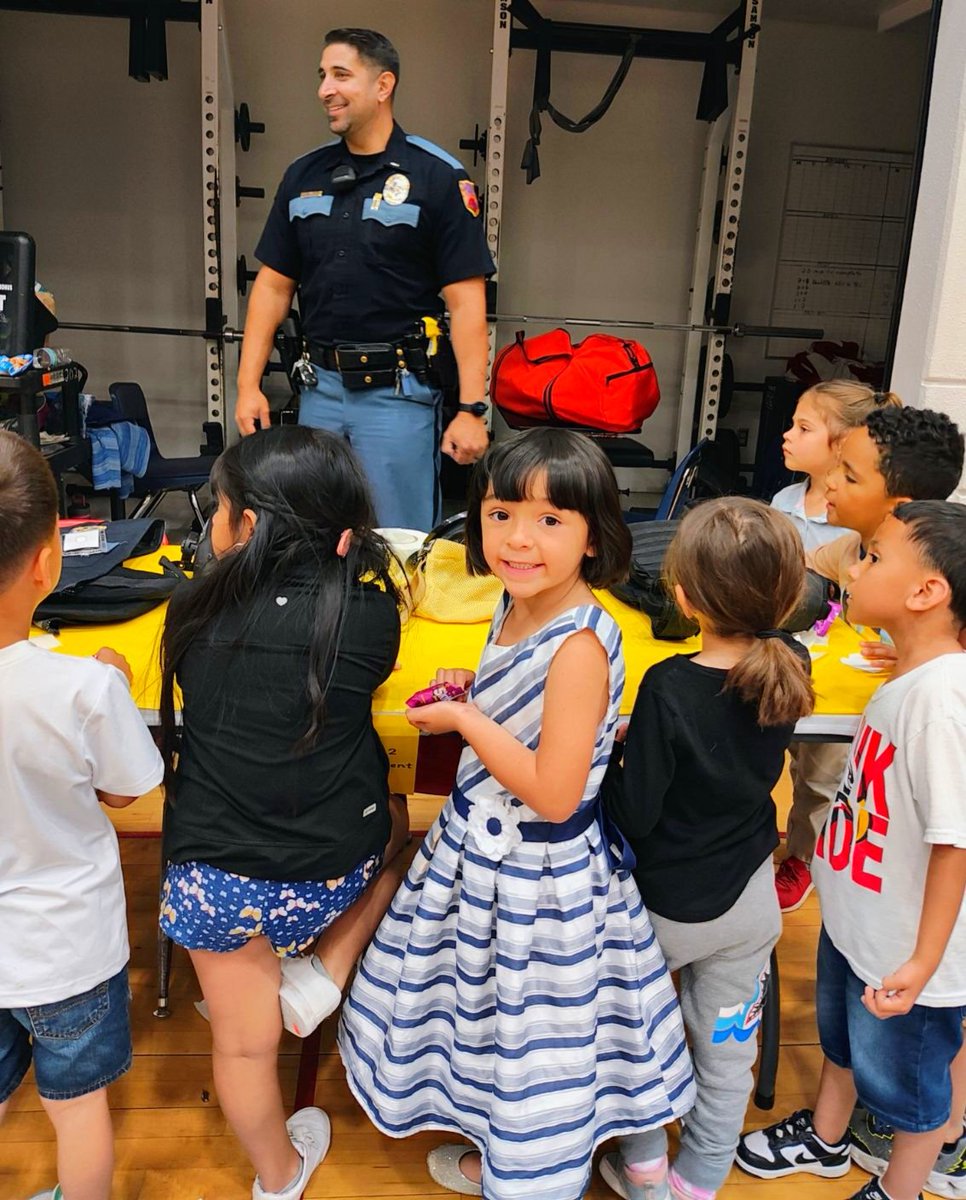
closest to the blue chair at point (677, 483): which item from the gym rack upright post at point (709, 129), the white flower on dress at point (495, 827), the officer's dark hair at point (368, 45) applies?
the gym rack upright post at point (709, 129)

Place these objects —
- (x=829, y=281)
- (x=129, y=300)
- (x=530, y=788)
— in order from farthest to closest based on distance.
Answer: (x=829, y=281) → (x=129, y=300) → (x=530, y=788)

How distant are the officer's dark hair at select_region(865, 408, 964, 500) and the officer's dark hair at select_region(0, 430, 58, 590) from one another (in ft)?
4.33

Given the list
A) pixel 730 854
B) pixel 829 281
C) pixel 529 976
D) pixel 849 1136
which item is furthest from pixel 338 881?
pixel 829 281

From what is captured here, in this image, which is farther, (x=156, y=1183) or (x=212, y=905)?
(x=156, y=1183)

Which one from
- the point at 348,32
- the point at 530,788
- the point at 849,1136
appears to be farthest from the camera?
the point at 348,32

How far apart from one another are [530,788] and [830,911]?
501mm

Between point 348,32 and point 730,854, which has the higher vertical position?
point 348,32

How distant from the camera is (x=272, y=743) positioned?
119 cm

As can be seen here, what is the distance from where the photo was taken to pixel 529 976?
1.24m

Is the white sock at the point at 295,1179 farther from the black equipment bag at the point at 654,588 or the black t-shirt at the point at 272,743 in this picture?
the black equipment bag at the point at 654,588

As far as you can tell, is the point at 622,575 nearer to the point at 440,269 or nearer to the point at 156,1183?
the point at 156,1183

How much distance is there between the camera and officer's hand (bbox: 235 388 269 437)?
8.35ft

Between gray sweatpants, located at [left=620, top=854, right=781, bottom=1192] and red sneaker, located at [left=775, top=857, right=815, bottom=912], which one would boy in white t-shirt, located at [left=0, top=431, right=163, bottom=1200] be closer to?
gray sweatpants, located at [left=620, top=854, right=781, bottom=1192]

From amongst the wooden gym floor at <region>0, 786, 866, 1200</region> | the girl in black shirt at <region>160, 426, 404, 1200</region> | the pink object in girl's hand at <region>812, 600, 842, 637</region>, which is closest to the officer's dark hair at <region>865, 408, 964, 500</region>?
the pink object in girl's hand at <region>812, 600, 842, 637</region>
